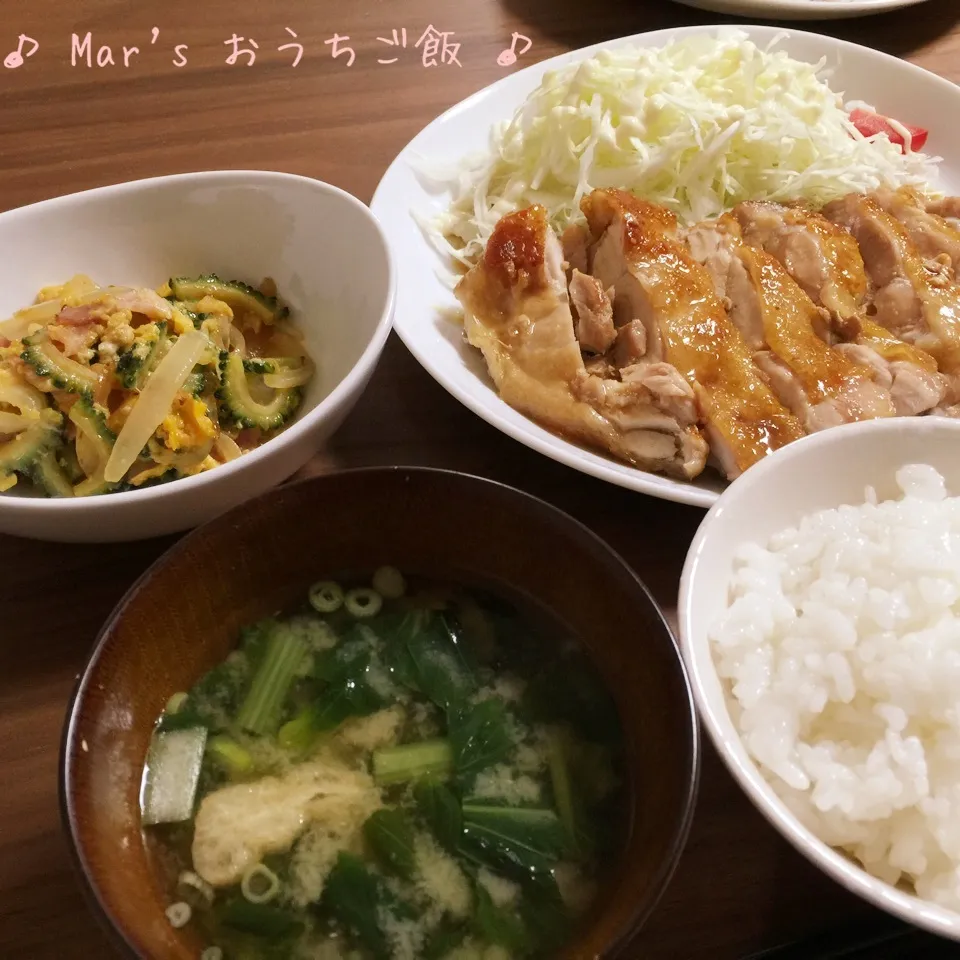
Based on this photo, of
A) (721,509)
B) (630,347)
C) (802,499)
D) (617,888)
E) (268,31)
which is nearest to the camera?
(617,888)

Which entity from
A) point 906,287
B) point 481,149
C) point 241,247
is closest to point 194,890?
point 241,247

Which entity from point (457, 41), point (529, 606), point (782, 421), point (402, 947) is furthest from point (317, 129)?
point (402, 947)

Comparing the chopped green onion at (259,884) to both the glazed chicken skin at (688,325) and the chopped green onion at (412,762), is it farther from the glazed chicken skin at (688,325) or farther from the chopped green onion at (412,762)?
the glazed chicken skin at (688,325)

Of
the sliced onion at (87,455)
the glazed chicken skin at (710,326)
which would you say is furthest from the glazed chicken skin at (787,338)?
the sliced onion at (87,455)

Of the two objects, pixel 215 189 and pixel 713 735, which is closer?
pixel 713 735

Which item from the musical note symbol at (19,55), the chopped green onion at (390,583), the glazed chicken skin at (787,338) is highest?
the glazed chicken skin at (787,338)

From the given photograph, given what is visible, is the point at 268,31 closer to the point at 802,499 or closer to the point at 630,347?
the point at 630,347

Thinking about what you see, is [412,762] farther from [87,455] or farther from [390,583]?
[87,455]
